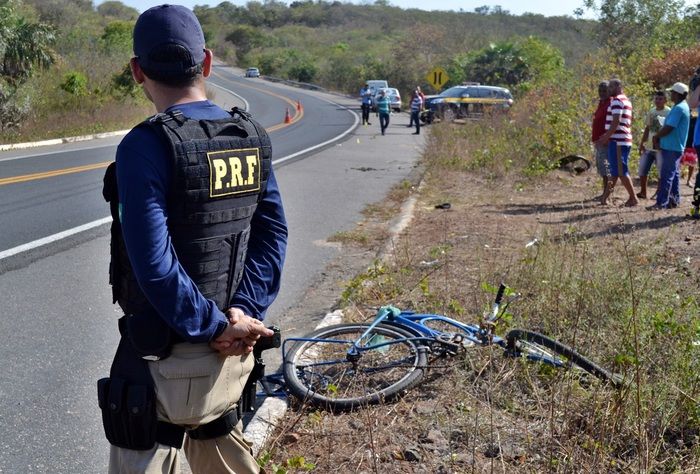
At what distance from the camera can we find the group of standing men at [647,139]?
33.8ft

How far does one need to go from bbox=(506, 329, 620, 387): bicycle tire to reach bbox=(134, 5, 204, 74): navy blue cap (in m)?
2.62

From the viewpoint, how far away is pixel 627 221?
9.53 meters

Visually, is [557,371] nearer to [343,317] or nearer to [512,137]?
[343,317]

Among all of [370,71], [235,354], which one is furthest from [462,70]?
[235,354]

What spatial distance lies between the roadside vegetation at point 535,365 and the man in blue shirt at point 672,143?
375mm

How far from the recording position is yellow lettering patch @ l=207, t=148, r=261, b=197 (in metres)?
2.41

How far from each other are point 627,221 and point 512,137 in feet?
31.2

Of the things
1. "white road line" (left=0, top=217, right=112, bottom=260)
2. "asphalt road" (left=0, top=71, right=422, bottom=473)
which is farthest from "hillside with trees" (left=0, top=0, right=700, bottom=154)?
"white road line" (left=0, top=217, right=112, bottom=260)

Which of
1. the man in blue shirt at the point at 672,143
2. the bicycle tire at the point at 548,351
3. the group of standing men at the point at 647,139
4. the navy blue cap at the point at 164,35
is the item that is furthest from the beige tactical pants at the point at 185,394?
the man in blue shirt at the point at 672,143

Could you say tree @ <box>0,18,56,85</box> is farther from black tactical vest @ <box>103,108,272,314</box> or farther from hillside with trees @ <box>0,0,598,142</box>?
black tactical vest @ <box>103,108,272,314</box>

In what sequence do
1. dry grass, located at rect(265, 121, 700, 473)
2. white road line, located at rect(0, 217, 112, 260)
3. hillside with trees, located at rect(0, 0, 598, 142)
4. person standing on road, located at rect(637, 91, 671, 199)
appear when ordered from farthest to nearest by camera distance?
hillside with trees, located at rect(0, 0, 598, 142), person standing on road, located at rect(637, 91, 671, 199), white road line, located at rect(0, 217, 112, 260), dry grass, located at rect(265, 121, 700, 473)

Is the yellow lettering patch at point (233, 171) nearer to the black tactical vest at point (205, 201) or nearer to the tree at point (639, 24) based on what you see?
the black tactical vest at point (205, 201)

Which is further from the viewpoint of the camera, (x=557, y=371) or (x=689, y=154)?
(x=689, y=154)

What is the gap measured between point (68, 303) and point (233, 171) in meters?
4.48
